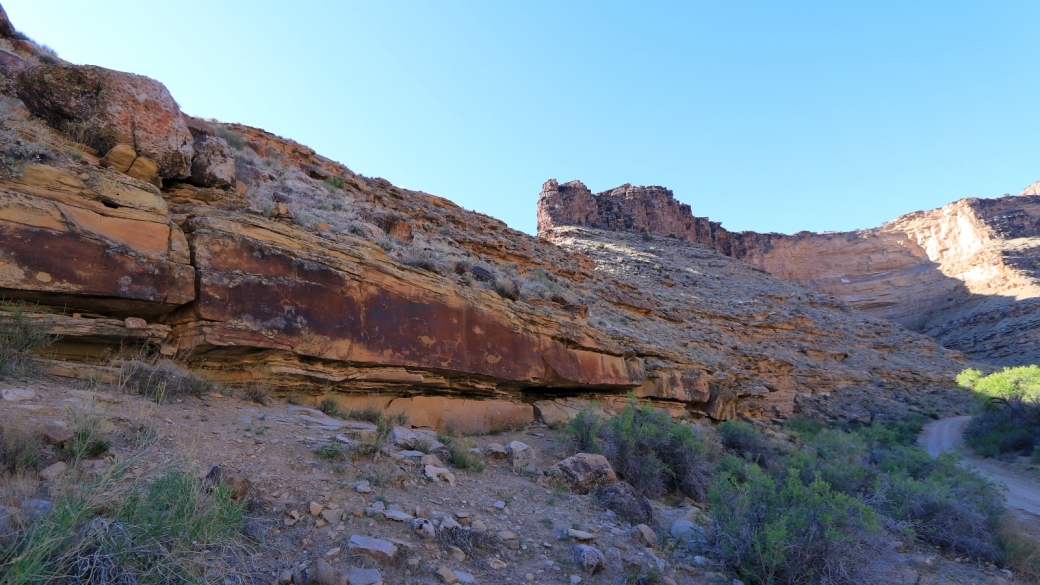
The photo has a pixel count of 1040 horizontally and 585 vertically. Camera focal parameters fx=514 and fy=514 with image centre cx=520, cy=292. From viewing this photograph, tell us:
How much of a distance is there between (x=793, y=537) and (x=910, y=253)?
227ft

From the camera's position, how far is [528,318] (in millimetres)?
10383

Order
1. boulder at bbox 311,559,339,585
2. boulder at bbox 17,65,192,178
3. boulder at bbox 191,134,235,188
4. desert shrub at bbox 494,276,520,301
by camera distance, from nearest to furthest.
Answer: boulder at bbox 311,559,339,585, boulder at bbox 17,65,192,178, boulder at bbox 191,134,235,188, desert shrub at bbox 494,276,520,301

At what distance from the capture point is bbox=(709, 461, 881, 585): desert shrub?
454cm

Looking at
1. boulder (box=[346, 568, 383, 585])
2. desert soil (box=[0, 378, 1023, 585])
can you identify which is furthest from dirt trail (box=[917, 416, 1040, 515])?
boulder (box=[346, 568, 383, 585])

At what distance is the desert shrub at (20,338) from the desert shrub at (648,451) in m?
6.57

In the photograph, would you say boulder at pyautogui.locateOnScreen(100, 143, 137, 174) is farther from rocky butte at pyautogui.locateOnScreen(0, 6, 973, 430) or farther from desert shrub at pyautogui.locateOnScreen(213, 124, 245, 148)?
desert shrub at pyautogui.locateOnScreen(213, 124, 245, 148)

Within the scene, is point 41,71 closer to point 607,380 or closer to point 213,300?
point 213,300

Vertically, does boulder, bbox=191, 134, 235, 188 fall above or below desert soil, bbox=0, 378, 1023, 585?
above

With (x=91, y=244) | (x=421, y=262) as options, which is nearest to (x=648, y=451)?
(x=421, y=262)

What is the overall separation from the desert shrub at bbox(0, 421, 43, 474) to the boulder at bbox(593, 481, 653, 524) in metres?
4.96

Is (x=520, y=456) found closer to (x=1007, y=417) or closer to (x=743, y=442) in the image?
(x=743, y=442)

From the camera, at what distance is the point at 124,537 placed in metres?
2.64

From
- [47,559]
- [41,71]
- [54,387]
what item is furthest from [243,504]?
[41,71]

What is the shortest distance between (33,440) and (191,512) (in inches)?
65.4
